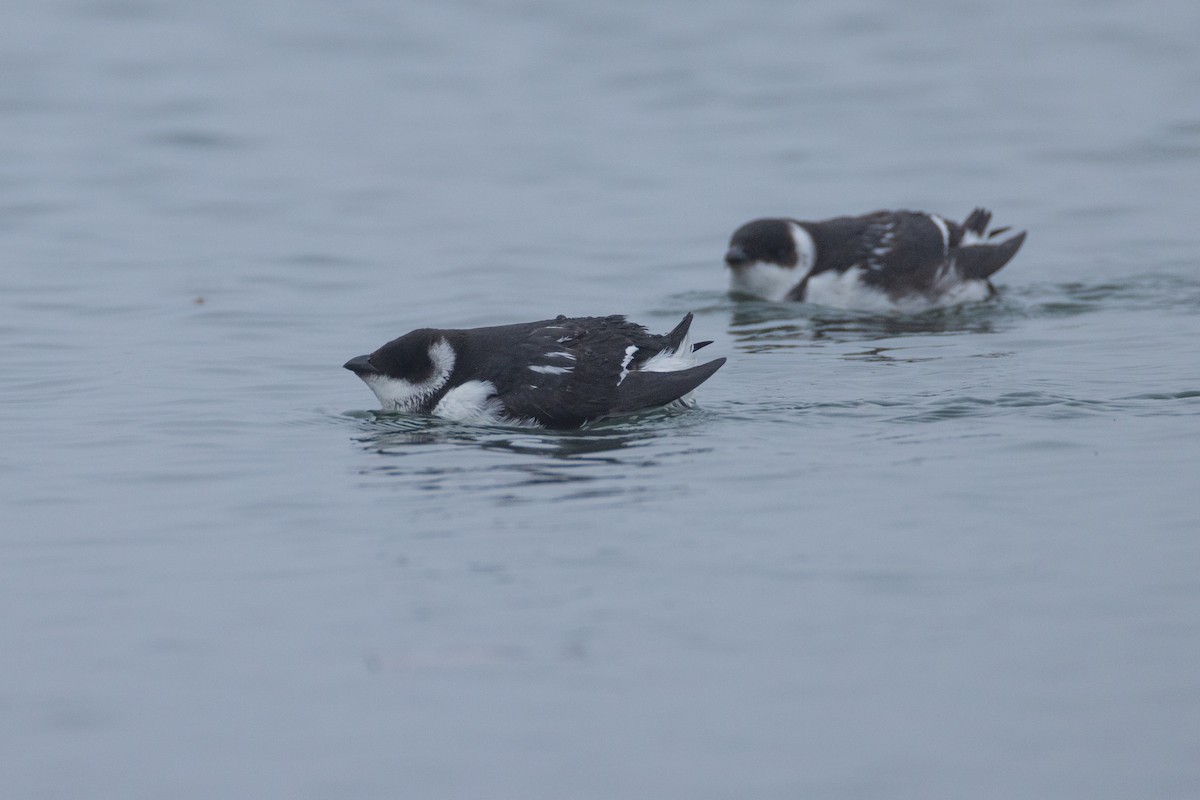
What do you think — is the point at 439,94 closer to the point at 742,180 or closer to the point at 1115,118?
the point at 742,180

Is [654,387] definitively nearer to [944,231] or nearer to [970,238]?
[944,231]

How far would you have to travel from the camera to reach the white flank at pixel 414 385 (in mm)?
9258

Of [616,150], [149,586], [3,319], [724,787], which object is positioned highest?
[616,150]

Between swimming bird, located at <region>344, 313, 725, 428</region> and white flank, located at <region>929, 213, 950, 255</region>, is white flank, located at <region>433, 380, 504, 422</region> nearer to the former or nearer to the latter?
swimming bird, located at <region>344, 313, 725, 428</region>

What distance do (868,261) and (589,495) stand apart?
21.9 ft

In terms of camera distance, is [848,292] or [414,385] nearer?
[414,385]

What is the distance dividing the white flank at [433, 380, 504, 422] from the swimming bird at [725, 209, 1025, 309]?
523 centimetres

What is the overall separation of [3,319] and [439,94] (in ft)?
35.8

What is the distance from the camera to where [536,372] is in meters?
8.95

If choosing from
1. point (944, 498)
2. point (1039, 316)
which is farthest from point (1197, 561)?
point (1039, 316)

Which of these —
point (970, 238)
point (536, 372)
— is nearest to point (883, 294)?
point (970, 238)

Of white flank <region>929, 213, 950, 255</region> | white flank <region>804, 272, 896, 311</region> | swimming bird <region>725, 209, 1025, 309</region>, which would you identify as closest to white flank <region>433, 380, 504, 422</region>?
swimming bird <region>725, 209, 1025, 309</region>

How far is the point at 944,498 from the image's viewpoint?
24.2ft

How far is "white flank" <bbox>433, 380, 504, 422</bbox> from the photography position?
9008mm
